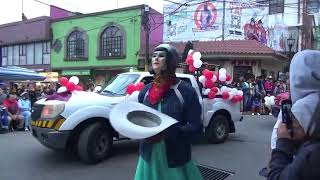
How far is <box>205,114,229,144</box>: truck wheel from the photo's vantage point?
9.66 meters

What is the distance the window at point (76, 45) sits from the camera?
103ft

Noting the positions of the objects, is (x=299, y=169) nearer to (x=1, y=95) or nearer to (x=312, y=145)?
(x=312, y=145)

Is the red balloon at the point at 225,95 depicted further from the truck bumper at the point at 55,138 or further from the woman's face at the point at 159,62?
the woman's face at the point at 159,62

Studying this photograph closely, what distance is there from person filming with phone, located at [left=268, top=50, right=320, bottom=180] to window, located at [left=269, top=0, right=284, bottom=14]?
3124 centimetres

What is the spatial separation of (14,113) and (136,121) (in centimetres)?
1102

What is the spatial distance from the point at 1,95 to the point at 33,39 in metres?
22.9

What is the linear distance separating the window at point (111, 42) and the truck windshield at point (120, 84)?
2046 centimetres

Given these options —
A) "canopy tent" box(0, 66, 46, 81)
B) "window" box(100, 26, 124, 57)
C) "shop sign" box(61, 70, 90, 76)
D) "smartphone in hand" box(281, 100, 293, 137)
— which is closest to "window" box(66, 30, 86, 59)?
"shop sign" box(61, 70, 90, 76)

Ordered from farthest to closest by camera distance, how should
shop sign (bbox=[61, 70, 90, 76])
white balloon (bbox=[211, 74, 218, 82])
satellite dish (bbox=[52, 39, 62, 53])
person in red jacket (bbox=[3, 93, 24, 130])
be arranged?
satellite dish (bbox=[52, 39, 62, 53])
shop sign (bbox=[61, 70, 90, 76])
person in red jacket (bbox=[3, 93, 24, 130])
white balloon (bbox=[211, 74, 218, 82])

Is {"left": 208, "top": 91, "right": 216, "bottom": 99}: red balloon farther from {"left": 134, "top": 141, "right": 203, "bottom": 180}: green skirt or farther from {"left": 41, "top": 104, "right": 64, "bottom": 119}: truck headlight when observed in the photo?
{"left": 134, "top": 141, "right": 203, "bottom": 180}: green skirt

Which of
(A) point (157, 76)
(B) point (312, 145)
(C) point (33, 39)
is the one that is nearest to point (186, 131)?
(A) point (157, 76)

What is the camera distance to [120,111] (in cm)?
276

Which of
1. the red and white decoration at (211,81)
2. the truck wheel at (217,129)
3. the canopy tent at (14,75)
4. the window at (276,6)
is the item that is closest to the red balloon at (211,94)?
the red and white decoration at (211,81)

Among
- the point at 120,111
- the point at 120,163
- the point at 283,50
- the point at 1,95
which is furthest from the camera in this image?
the point at 283,50
